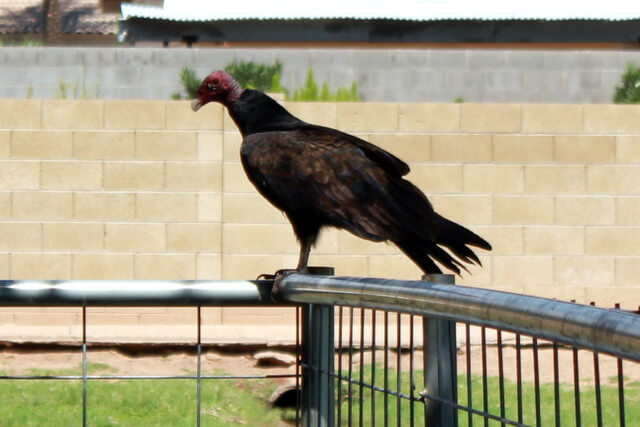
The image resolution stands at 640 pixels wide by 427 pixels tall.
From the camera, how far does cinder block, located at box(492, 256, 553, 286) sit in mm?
9766

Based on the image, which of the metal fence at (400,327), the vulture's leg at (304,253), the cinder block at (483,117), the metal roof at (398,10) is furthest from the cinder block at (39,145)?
the metal roof at (398,10)

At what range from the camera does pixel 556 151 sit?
32.1 feet

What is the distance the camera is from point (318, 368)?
2242 mm

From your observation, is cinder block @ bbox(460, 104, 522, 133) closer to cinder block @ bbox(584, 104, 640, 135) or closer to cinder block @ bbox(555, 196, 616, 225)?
cinder block @ bbox(584, 104, 640, 135)

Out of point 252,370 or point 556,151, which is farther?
point 556,151

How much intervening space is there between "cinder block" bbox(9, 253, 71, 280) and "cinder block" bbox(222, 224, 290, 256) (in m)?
1.33

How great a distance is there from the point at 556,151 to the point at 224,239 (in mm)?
2887


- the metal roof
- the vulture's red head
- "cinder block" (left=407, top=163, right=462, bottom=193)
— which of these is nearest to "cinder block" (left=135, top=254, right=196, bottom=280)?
"cinder block" (left=407, top=163, right=462, bottom=193)

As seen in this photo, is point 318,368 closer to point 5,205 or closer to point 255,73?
point 5,205

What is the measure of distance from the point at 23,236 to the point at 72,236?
0.41m

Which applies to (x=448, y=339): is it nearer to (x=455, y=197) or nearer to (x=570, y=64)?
(x=455, y=197)

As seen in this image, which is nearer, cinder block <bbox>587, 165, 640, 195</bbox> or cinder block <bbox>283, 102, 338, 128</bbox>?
cinder block <bbox>283, 102, 338, 128</bbox>

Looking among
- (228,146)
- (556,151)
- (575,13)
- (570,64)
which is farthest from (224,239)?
(575,13)

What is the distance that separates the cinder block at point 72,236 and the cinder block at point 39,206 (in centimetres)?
8
